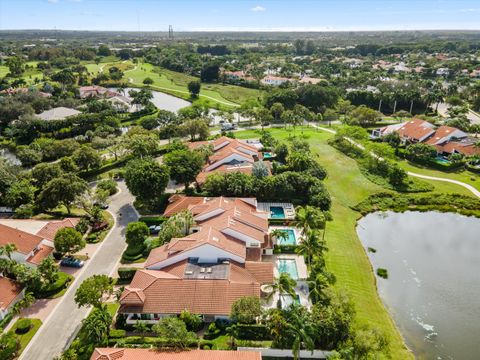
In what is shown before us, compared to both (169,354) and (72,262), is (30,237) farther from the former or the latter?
(169,354)

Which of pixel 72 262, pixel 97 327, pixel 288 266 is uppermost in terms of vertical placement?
pixel 97 327

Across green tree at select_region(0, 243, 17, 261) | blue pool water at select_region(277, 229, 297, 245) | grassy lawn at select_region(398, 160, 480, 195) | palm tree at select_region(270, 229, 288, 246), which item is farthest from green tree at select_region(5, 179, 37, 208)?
grassy lawn at select_region(398, 160, 480, 195)

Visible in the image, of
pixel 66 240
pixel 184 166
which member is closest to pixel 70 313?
pixel 66 240

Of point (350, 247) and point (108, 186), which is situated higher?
point (108, 186)

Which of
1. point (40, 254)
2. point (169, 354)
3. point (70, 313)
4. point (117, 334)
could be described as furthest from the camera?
point (40, 254)

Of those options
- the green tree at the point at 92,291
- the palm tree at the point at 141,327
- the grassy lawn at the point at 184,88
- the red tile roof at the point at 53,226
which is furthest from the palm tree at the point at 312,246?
the grassy lawn at the point at 184,88

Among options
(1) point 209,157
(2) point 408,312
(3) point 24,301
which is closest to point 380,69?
(1) point 209,157

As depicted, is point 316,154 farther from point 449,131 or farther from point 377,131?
point 449,131

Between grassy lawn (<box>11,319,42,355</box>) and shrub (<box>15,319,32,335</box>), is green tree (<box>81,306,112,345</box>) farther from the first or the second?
shrub (<box>15,319,32,335</box>)
